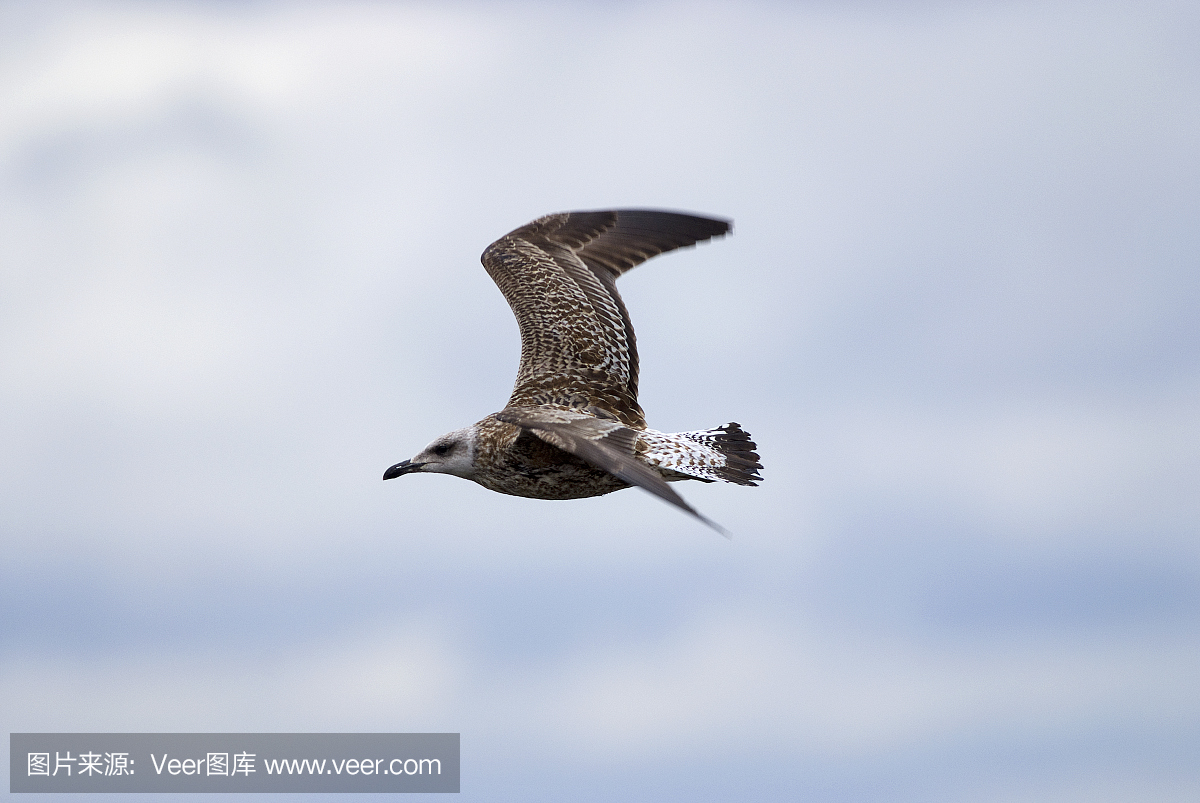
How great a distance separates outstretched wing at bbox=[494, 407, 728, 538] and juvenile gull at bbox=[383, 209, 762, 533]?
0.02 m

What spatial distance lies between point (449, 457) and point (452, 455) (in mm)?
58

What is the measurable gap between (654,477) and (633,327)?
556cm

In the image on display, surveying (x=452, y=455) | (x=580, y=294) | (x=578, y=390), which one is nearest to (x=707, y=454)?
(x=578, y=390)

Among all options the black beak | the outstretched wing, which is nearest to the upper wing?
A: the outstretched wing

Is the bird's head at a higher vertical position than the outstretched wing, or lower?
higher

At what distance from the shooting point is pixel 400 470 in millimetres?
14906

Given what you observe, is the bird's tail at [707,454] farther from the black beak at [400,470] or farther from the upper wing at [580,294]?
the black beak at [400,470]

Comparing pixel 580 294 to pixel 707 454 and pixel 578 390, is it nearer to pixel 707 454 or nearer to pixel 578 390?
pixel 578 390

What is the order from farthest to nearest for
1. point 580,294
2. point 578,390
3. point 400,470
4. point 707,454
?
point 580,294 → point 578,390 → point 400,470 → point 707,454

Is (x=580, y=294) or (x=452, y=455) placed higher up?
(x=580, y=294)

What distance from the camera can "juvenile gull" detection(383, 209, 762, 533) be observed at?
13.7 meters

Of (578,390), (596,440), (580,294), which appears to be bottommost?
(596,440)

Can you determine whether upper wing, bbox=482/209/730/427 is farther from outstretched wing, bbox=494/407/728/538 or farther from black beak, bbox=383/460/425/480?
black beak, bbox=383/460/425/480

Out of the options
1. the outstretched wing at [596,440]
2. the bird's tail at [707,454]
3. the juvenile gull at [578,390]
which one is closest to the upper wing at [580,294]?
the juvenile gull at [578,390]
